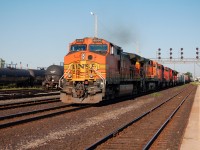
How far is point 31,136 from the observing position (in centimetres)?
902

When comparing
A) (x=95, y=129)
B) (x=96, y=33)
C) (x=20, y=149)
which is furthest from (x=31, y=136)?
(x=96, y=33)

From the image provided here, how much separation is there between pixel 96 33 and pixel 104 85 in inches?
658

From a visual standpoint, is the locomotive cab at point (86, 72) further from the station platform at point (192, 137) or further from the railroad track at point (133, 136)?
the station platform at point (192, 137)

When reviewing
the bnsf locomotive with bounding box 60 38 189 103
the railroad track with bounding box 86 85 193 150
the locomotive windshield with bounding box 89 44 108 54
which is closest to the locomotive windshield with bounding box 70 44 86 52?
the bnsf locomotive with bounding box 60 38 189 103

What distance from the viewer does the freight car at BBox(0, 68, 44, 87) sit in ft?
117

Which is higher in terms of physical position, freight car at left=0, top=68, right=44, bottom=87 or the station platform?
freight car at left=0, top=68, right=44, bottom=87

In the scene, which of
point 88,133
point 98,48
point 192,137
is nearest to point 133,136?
point 88,133

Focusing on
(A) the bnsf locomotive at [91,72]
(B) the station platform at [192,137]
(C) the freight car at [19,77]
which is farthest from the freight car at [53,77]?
(B) the station platform at [192,137]

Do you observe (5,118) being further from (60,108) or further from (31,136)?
(60,108)

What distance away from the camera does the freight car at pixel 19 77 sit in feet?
117

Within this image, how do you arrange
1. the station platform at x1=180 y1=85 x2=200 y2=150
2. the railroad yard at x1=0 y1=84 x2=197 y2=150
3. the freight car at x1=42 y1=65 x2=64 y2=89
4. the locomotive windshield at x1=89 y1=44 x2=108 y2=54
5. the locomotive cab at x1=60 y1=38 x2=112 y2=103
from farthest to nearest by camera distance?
the freight car at x1=42 y1=65 x2=64 y2=89 → the locomotive windshield at x1=89 y1=44 x2=108 y2=54 → the locomotive cab at x1=60 y1=38 x2=112 y2=103 → the railroad yard at x1=0 y1=84 x2=197 y2=150 → the station platform at x1=180 y1=85 x2=200 y2=150

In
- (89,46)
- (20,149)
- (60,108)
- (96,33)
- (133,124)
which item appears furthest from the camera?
(96,33)

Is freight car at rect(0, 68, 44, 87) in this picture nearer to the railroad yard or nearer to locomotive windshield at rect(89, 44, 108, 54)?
locomotive windshield at rect(89, 44, 108, 54)

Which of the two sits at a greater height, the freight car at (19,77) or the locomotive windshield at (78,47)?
the locomotive windshield at (78,47)
